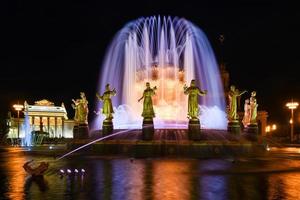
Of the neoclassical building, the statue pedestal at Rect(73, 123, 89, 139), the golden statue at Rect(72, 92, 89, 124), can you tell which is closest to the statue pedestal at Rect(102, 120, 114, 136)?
the statue pedestal at Rect(73, 123, 89, 139)

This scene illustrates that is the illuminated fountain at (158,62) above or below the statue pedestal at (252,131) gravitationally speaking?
above

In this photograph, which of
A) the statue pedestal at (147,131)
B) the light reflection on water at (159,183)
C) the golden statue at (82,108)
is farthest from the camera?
the golden statue at (82,108)

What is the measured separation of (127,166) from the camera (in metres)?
23.2

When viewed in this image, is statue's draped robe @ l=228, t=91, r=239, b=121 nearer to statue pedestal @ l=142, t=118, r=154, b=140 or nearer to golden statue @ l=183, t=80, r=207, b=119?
golden statue @ l=183, t=80, r=207, b=119

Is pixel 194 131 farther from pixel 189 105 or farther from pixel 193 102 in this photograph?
pixel 193 102

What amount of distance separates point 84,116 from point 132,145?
8035 millimetres

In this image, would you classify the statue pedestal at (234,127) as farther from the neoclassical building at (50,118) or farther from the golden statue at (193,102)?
the neoclassical building at (50,118)

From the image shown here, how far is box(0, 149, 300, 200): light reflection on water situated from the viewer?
1412 cm

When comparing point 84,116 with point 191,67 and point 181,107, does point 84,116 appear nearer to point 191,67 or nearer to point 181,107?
point 181,107

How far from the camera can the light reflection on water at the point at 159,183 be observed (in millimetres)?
14117

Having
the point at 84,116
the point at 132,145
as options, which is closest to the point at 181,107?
the point at 84,116

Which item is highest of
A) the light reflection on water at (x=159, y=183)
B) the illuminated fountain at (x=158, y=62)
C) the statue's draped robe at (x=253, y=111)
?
the illuminated fountain at (x=158, y=62)

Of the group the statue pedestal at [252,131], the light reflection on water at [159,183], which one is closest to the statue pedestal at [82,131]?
the statue pedestal at [252,131]

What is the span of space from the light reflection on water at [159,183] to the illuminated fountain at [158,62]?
23.3 meters
